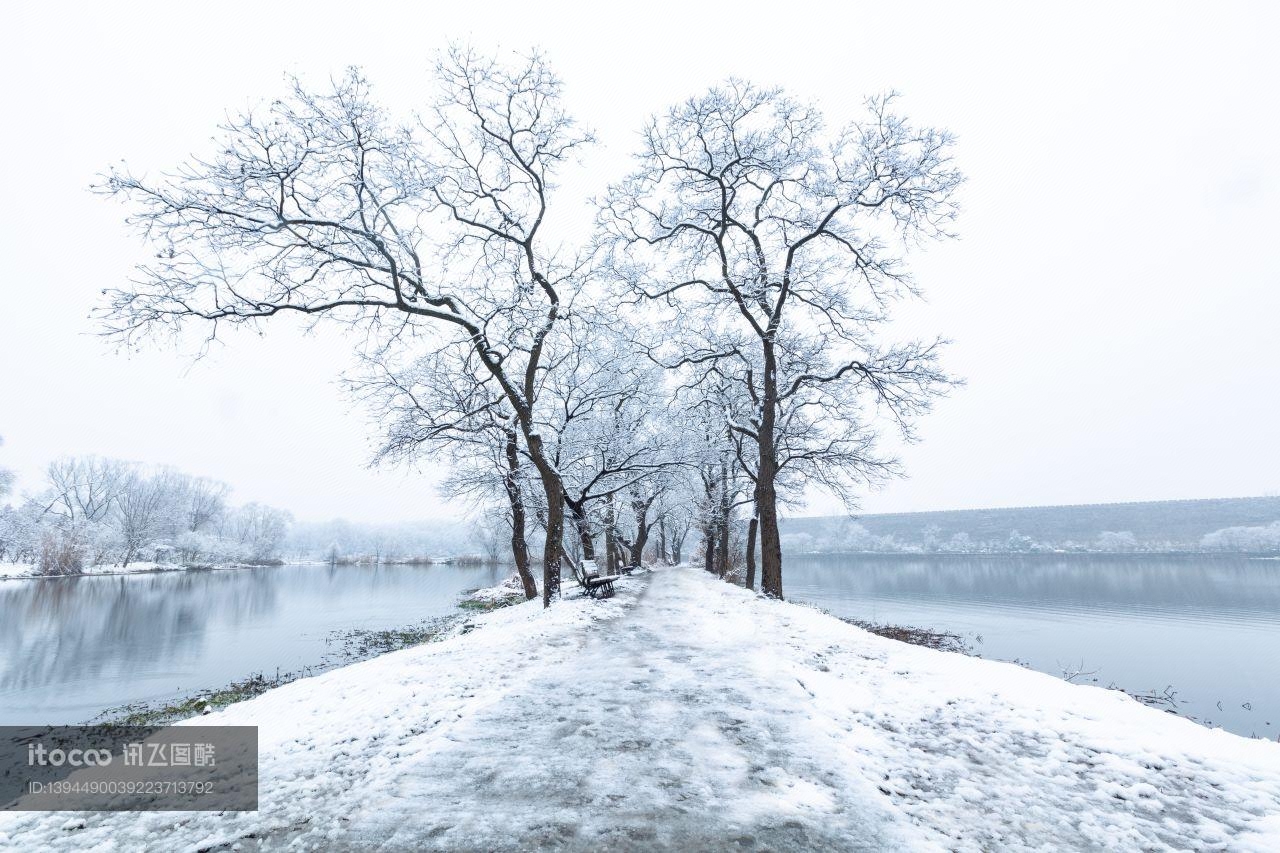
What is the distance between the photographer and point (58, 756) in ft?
29.3

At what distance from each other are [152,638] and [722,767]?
1020 inches

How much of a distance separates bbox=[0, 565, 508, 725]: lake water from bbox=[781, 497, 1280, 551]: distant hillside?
106 metres

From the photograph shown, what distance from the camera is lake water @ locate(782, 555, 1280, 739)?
45.3ft

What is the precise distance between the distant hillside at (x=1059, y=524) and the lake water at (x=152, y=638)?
106m

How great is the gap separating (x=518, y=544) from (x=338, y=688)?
12480mm

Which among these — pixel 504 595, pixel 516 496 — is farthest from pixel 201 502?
pixel 516 496

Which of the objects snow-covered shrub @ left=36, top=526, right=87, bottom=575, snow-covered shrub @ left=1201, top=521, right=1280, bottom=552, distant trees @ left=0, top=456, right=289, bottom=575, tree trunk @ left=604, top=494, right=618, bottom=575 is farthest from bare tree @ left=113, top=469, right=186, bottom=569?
snow-covered shrub @ left=1201, top=521, right=1280, bottom=552

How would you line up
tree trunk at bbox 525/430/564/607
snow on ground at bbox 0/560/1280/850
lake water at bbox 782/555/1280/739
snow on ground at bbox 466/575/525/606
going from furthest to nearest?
snow on ground at bbox 466/575/525/606 < tree trunk at bbox 525/430/564/607 < lake water at bbox 782/555/1280/739 < snow on ground at bbox 0/560/1280/850

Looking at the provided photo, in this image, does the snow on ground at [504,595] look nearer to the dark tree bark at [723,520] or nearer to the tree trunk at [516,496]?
the tree trunk at [516,496]

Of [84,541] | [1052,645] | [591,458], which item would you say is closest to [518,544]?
[591,458]

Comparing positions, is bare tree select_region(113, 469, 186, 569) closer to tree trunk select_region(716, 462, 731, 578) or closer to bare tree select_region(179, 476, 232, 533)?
bare tree select_region(179, 476, 232, 533)

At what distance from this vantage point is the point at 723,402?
65.7 feet

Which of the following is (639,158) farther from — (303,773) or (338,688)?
(303,773)

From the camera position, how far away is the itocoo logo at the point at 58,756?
830 cm
